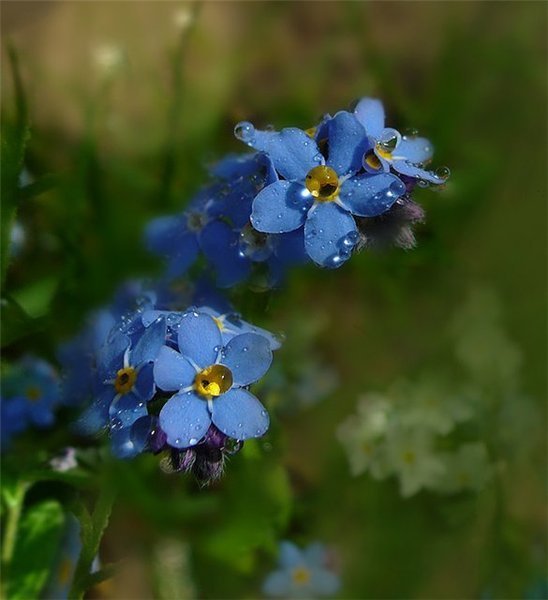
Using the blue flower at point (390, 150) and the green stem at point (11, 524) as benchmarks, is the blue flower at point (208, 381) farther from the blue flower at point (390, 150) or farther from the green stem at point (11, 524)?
the green stem at point (11, 524)

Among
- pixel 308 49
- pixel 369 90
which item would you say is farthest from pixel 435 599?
pixel 308 49

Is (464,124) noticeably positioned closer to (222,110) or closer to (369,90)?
(369,90)

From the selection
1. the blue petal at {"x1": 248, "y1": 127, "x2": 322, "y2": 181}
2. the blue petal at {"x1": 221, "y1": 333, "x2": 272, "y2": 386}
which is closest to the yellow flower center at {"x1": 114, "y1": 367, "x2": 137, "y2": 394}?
the blue petal at {"x1": 221, "y1": 333, "x2": 272, "y2": 386}

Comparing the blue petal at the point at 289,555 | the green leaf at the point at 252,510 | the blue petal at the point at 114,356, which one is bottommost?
the blue petal at the point at 289,555

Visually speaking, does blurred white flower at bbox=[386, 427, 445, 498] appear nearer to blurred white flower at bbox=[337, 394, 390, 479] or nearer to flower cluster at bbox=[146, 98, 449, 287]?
blurred white flower at bbox=[337, 394, 390, 479]

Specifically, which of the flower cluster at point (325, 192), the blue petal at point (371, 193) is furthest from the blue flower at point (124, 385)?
the blue petal at point (371, 193)

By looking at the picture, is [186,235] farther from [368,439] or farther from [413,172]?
[368,439]
